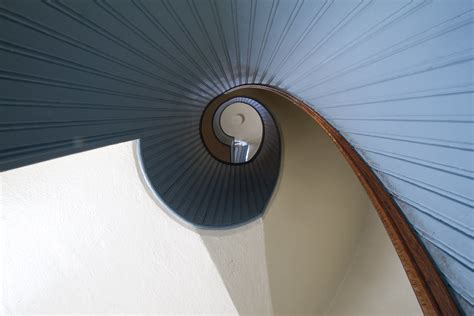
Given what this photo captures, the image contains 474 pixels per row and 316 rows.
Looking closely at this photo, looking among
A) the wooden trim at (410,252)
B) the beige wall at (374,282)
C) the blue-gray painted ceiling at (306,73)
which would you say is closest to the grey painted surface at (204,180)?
the blue-gray painted ceiling at (306,73)

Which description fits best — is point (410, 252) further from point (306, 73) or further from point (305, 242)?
point (305, 242)

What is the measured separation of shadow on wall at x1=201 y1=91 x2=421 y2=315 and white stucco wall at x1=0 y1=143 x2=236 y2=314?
0.29 meters

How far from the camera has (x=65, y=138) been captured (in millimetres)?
932

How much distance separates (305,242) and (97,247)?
7.14 feet

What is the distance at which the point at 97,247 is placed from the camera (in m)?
2.29

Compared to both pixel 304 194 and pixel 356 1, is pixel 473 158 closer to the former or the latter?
pixel 356 1

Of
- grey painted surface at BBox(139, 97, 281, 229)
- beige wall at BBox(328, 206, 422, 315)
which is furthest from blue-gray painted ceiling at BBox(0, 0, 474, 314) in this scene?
beige wall at BBox(328, 206, 422, 315)

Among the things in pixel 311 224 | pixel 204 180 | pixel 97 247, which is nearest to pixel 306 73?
pixel 204 180

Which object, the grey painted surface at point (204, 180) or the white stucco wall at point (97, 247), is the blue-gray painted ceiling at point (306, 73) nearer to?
the grey painted surface at point (204, 180)

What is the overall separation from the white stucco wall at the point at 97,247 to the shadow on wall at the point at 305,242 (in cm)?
29

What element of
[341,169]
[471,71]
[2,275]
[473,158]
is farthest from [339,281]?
[2,275]

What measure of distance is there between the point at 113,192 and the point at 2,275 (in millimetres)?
1218

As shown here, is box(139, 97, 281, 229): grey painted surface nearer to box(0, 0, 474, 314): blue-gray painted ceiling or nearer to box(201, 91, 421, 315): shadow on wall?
box(201, 91, 421, 315): shadow on wall

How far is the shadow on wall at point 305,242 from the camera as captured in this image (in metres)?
2.48
